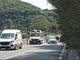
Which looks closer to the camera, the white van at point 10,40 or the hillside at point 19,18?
the white van at point 10,40

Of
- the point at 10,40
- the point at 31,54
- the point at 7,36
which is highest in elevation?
the point at 7,36

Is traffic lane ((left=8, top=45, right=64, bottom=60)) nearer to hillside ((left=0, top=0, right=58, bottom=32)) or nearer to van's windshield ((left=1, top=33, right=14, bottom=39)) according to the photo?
van's windshield ((left=1, top=33, right=14, bottom=39))

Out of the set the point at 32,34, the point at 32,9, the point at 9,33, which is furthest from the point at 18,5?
the point at 9,33

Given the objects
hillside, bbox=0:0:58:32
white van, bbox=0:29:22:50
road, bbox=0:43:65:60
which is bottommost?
road, bbox=0:43:65:60

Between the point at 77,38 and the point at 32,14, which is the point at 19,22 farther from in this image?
the point at 77,38

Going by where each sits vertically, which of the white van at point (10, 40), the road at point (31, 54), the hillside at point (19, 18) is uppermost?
the hillside at point (19, 18)

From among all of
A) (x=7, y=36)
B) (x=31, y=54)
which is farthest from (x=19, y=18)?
(x=31, y=54)

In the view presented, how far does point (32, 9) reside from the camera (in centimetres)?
16838

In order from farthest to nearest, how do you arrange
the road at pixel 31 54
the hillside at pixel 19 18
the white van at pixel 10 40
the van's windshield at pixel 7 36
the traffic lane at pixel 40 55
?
the hillside at pixel 19 18
the van's windshield at pixel 7 36
the white van at pixel 10 40
the road at pixel 31 54
the traffic lane at pixel 40 55

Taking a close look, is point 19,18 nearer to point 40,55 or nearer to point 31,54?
point 31,54

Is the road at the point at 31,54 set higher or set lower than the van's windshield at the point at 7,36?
lower

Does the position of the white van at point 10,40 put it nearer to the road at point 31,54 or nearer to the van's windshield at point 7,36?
the van's windshield at point 7,36

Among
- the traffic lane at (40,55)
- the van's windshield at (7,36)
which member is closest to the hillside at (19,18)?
the van's windshield at (7,36)

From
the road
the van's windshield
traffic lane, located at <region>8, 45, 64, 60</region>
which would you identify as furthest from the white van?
traffic lane, located at <region>8, 45, 64, 60</region>
